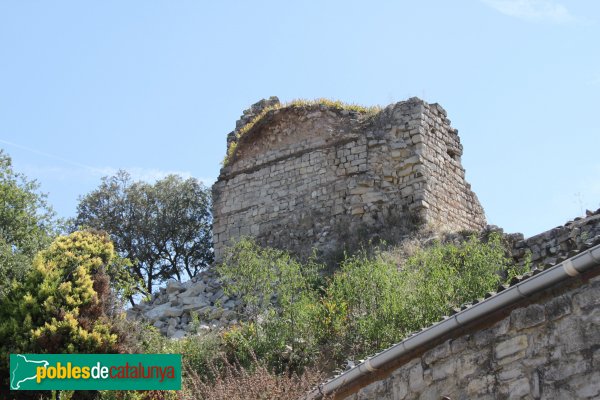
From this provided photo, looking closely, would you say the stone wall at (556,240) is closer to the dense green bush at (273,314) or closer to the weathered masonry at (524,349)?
the dense green bush at (273,314)

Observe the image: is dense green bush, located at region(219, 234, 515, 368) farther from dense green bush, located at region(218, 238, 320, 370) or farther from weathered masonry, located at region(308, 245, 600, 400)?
weathered masonry, located at region(308, 245, 600, 400)

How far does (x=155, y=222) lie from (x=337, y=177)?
6.48m

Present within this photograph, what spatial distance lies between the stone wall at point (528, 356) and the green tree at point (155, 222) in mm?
15529

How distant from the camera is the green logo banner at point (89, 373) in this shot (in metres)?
9.58

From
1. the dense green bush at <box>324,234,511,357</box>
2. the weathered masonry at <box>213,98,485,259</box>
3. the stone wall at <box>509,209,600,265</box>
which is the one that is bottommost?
the dense green bush at <box>324,234,511,357</box>

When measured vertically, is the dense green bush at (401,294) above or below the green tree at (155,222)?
below

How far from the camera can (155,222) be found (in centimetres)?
2270

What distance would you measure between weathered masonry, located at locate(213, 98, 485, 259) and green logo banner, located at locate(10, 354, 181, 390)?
676 centimetres

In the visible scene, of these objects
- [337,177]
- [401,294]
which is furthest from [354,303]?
[337,177]

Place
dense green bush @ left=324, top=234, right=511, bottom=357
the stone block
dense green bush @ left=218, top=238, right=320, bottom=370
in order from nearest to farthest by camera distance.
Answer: the stone block, dense green bush @ left=324, top=234, right=511, bottom=357, dense green bush @ left=218, top=238, right=320, bottom=370

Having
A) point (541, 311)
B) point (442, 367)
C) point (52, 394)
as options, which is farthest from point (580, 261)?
point (52, 394)

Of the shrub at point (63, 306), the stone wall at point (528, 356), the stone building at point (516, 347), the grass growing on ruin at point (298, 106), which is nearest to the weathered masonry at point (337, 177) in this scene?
the grass growing on ruin at point (298, 106)

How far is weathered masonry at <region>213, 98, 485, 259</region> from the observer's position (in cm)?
1745

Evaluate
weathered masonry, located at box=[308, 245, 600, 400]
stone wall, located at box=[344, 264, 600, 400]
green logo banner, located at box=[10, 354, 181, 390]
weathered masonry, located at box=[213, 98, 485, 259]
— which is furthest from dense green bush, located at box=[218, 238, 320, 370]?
stone wall, located at box=[344, 264, 600, 400]
